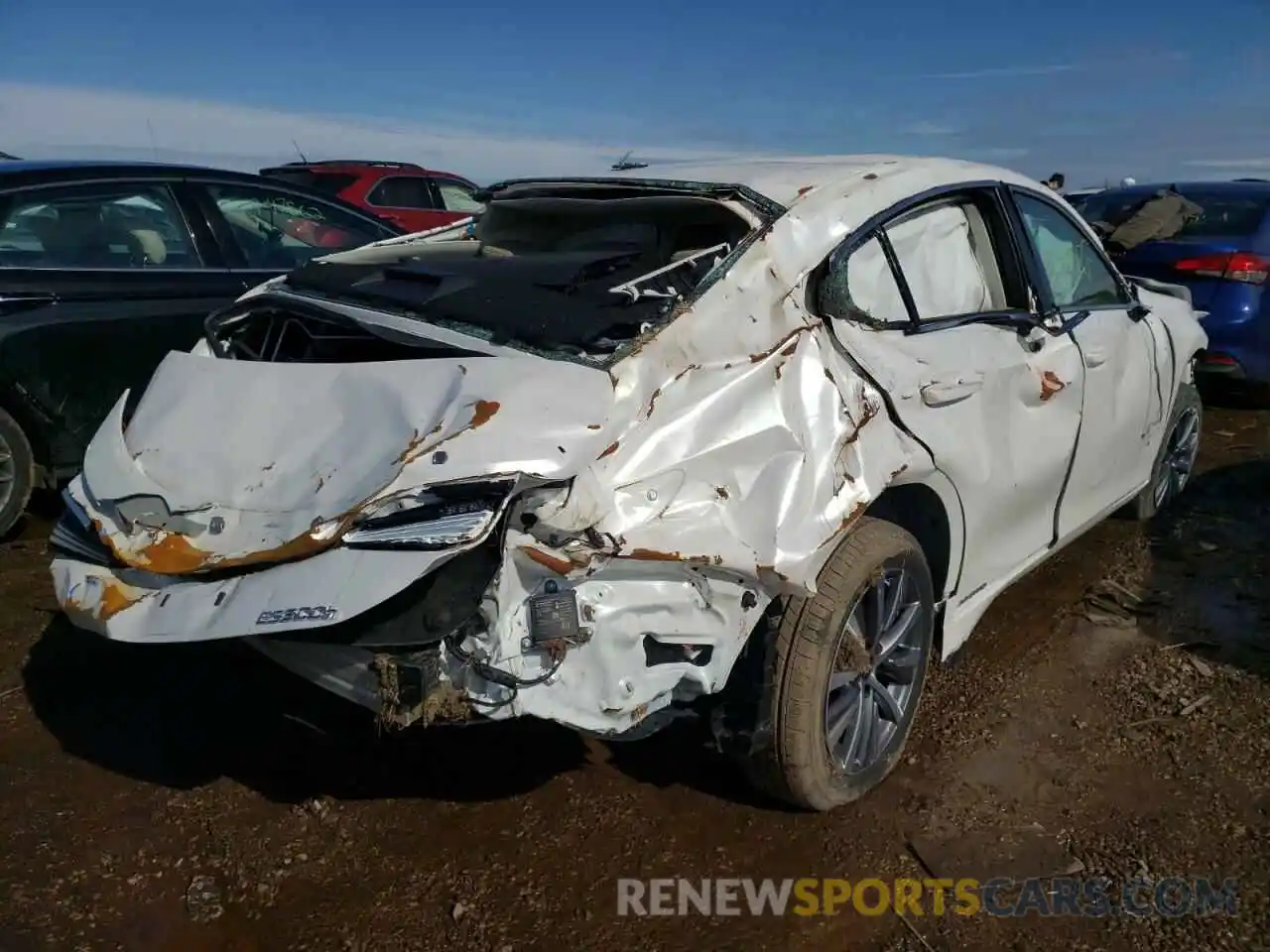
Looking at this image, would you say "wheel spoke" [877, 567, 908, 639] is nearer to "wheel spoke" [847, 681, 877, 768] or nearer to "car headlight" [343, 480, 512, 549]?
"wheel spoke" [847, 681, 877, 768]

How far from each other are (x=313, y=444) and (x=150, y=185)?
326 cm

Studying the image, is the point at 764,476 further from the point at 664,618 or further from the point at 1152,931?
the point at 1152,931

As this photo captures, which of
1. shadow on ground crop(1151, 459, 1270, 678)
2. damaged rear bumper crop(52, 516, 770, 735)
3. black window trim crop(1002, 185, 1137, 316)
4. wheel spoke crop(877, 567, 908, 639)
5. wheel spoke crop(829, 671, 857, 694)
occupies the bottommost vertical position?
shadow on ground crop(1151, 459, 1270, 678)

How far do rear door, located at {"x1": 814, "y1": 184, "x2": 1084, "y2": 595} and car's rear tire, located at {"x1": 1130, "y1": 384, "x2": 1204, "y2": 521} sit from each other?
4.50 feet

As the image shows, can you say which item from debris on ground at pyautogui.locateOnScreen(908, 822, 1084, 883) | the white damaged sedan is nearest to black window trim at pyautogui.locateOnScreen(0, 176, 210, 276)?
the white damaged sedan

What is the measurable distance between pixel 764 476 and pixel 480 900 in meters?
1.21

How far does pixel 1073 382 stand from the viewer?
11.3 ft

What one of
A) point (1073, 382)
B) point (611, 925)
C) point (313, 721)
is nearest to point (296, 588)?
point (313, 721)

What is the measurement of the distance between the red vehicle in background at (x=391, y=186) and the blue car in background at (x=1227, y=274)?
609cm

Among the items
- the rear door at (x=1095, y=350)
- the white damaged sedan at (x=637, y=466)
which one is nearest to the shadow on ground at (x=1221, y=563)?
the rear door at (x=1095, y=350)

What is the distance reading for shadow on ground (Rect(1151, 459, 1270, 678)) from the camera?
3.80 metres

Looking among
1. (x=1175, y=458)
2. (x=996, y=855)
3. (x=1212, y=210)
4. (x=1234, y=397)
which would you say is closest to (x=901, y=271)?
(x=996, y=855)

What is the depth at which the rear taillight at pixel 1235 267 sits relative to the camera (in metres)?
6.49

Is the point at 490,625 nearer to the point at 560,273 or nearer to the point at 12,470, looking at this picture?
the point at 560,273
